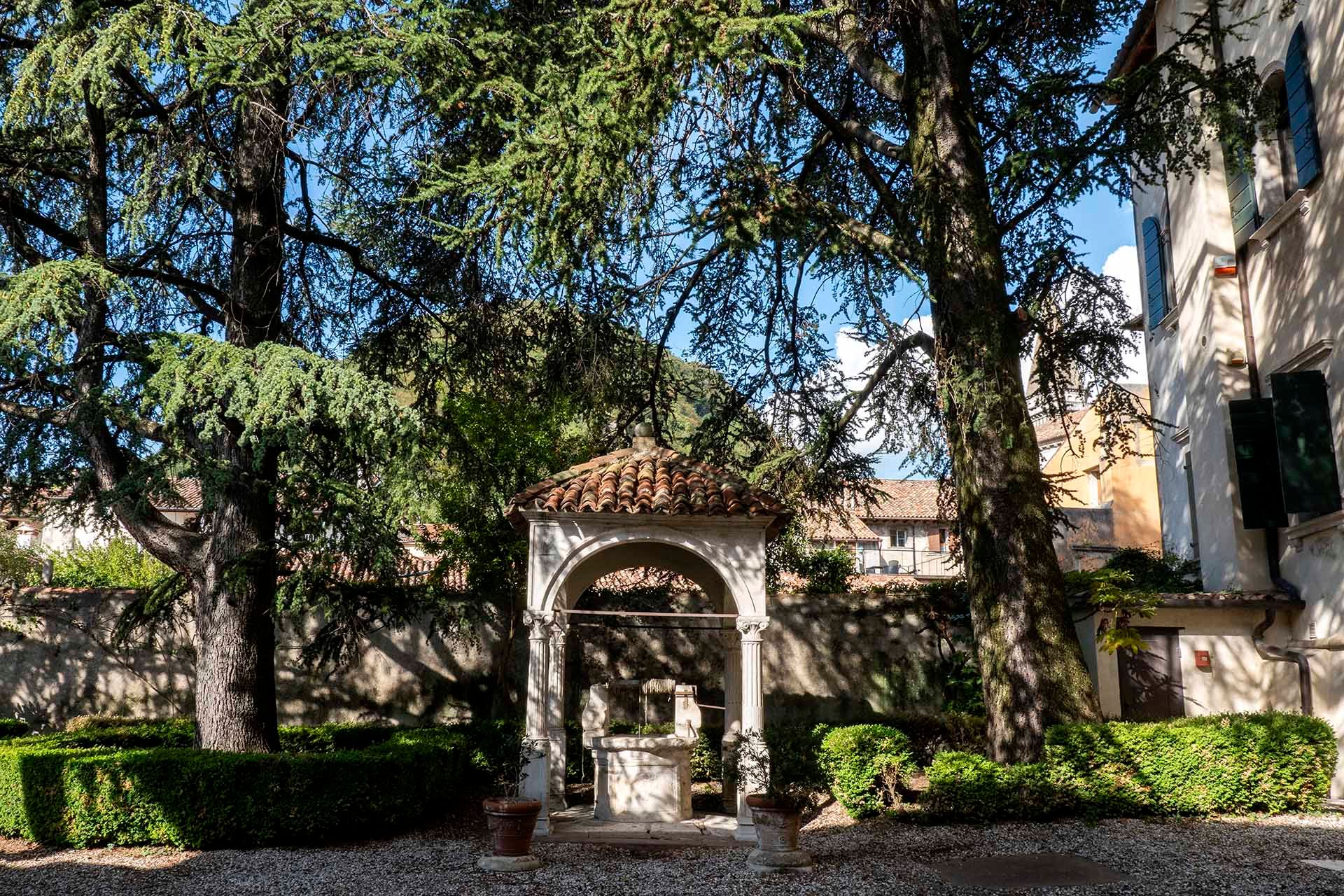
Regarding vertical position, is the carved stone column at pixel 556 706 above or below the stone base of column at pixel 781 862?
above

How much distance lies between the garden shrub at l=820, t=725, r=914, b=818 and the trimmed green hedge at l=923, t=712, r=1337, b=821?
794 millimetres

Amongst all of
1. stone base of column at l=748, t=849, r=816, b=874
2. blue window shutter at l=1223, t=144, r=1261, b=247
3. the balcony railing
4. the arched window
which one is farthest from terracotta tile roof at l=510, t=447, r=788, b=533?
the balcony railing

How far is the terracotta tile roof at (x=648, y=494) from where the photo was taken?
1046 cm

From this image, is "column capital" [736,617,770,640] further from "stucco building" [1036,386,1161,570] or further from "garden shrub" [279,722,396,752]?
"stucco building" [1036,386,1161,570]

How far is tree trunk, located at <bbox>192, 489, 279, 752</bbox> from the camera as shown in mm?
11281

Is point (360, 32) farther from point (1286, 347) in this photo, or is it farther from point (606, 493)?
point (1286, 347)

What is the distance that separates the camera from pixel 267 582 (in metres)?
11.8

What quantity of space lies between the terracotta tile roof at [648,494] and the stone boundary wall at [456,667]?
4687 mm

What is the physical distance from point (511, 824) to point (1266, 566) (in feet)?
32.3

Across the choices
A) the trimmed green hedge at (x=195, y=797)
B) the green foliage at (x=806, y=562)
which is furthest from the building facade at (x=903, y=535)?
the trimmed green hedge at (x=195, y=797)

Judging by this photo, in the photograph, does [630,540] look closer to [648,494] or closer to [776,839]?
[648,494]

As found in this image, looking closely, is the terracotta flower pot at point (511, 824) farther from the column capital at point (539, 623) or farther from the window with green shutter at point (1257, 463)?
the window with green shutter at point (1257, 463)

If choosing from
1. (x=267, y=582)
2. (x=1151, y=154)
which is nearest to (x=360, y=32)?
(x=267, y=582)

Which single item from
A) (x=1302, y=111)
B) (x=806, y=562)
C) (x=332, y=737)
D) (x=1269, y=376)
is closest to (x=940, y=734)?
(x=806, y=562)
